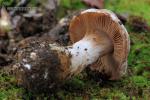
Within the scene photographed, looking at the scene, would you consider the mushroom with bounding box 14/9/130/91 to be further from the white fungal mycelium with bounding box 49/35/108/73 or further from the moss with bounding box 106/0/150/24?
the moss with bounding box 106/0/150/24

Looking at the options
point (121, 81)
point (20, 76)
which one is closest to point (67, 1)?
point (121, 81)

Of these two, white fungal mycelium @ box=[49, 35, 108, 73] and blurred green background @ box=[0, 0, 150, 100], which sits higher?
white fungal mycelium @ box=[49, 35, 108, 73]

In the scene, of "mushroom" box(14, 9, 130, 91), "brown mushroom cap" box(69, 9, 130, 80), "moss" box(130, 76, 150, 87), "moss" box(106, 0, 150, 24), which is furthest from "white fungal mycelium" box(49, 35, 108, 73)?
"moss" box(106, 0, 150, 24)

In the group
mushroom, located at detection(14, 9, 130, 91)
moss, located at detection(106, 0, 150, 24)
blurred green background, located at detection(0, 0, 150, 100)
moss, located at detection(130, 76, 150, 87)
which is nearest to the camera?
mushroom, located at detection(14, 9, 130, 91)

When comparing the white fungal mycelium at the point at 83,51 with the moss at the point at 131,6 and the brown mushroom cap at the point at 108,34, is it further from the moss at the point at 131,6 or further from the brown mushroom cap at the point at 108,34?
the moss at the point at 131,6

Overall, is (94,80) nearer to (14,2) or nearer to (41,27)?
(41,27)

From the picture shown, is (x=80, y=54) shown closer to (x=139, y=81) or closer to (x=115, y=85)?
(x=115, y=85)

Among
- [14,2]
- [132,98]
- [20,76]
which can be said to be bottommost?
[132,98]
